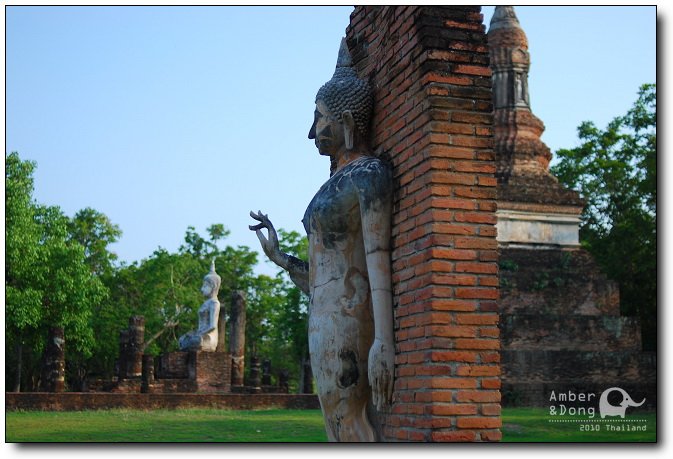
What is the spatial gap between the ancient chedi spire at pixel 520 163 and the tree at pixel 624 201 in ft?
11.6

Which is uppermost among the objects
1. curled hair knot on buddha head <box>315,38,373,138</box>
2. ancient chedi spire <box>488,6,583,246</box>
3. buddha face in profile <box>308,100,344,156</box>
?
ancient chedi spire <box>488,6,583,246</box>

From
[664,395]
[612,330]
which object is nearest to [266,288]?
[612,330]

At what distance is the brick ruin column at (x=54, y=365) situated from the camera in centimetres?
2047

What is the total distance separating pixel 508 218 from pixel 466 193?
17.4 m

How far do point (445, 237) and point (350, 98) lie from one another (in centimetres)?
Answer: 124

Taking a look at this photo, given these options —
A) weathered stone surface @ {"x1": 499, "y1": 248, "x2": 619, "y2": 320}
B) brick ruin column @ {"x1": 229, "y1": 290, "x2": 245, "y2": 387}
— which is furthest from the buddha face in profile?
brick ruin column @ {"x1": 229, "y1": 290, "x2": 245, "y2": 387}

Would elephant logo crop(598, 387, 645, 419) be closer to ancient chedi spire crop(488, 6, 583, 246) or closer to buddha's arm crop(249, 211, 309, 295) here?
ancient chedi spire crop(488, 6, 583, 246)

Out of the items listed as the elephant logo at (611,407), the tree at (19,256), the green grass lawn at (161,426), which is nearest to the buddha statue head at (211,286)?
the tree at (19,256)

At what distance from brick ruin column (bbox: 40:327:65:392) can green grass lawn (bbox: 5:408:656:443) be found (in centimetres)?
302

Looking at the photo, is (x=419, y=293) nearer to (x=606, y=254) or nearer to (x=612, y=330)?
(x=612, y=330)

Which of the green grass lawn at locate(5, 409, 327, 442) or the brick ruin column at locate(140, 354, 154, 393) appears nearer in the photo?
the green grass lawn at locate(5, 409, 327, 442)

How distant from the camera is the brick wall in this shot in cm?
468

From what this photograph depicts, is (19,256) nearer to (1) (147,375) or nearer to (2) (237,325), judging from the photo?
(1) (147,375)

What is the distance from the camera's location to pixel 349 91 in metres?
5.59
